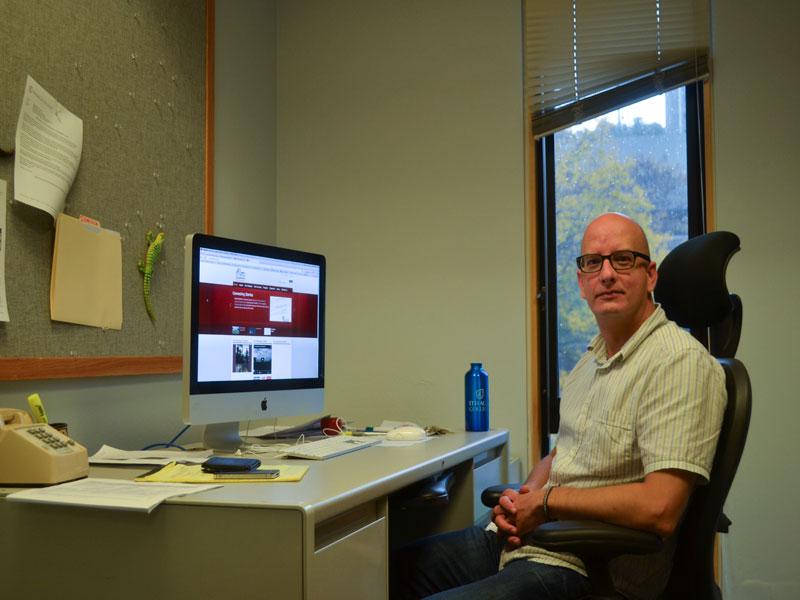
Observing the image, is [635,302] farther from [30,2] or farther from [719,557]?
[30,2]

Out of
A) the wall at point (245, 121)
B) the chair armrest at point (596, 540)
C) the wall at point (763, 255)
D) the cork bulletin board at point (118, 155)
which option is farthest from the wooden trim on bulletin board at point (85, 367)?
the wall at point (763, 255)

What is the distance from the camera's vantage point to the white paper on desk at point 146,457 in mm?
1688

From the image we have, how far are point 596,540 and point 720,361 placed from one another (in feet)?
1.47

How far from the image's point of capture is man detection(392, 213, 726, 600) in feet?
4.38

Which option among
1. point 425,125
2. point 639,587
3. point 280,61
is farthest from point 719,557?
point 280,61

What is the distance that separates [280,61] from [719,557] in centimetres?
241

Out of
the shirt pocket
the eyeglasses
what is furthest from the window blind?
the shirt pocket

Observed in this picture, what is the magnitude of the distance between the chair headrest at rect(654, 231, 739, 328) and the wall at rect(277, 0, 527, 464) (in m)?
1.22

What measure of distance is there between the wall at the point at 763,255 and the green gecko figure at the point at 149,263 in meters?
1.81

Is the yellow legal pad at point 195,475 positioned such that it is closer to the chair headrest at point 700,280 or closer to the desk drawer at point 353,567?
the desk drawer at point 353,567

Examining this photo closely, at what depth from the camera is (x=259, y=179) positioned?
2908mm

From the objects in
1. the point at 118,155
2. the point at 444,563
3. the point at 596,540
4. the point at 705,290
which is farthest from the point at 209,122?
the point at 596,540

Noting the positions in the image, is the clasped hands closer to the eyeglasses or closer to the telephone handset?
the eyeglasses

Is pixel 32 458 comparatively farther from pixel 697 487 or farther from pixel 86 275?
pixel 697 487
